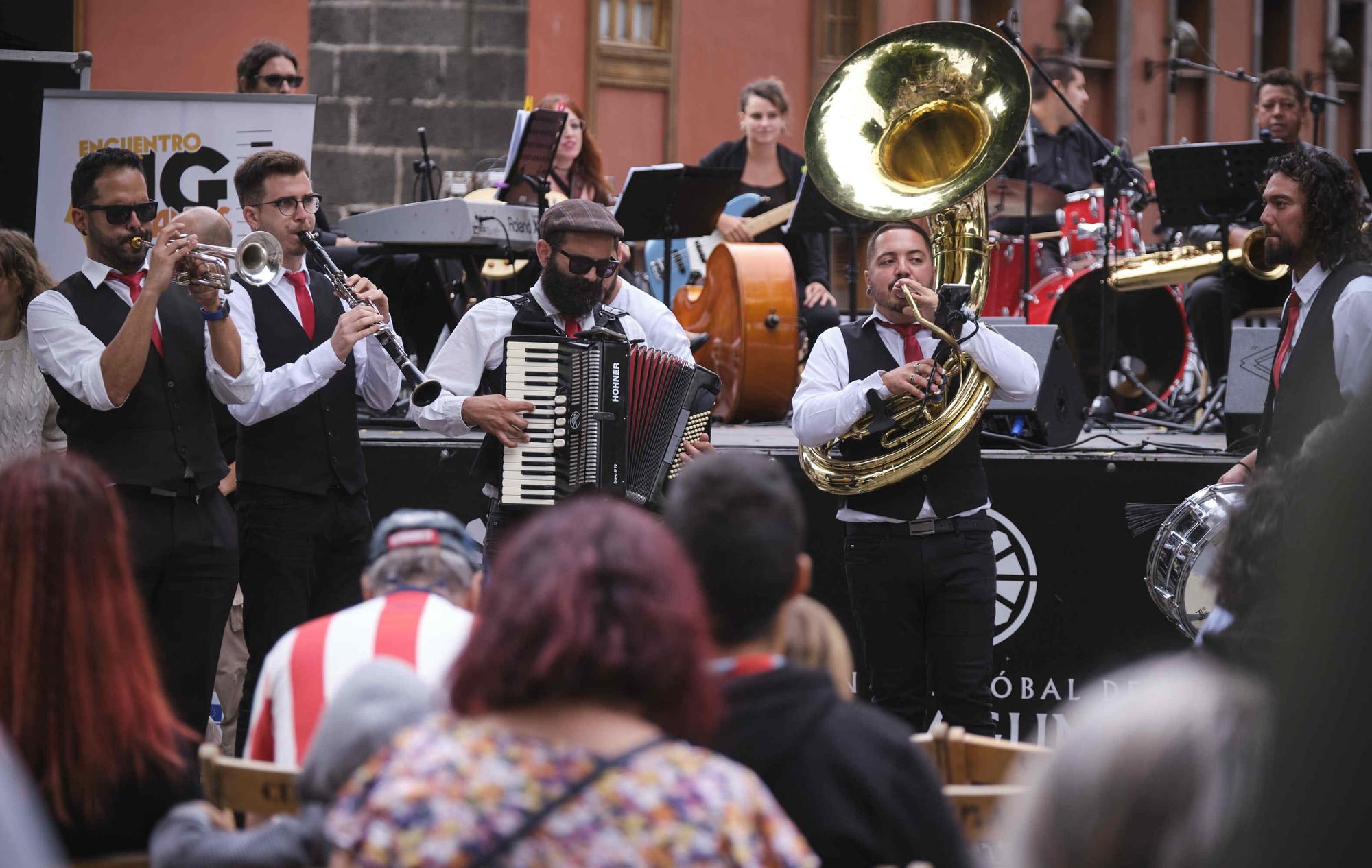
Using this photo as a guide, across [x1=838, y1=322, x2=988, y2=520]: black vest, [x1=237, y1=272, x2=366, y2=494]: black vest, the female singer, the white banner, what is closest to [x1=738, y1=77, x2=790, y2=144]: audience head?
the female singer

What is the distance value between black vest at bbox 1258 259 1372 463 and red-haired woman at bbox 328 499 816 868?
311 centimetres

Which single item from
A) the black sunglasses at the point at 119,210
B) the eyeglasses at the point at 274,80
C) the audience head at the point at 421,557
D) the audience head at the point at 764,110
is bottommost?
the audience head at the point at 421,557

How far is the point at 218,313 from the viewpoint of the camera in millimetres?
4754

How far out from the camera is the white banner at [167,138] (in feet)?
20.6

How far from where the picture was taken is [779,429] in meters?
7.57

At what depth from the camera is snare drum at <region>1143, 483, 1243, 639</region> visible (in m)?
5.10

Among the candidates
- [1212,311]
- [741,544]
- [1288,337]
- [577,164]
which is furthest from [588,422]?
[1212,311]

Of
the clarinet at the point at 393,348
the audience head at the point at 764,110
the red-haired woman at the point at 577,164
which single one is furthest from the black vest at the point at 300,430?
the audience head at the point at 764,110

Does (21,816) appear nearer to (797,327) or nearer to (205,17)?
(797,327)

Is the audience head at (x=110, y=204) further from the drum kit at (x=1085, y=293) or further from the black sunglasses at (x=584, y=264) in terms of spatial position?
the drum kit at (x=1085, y=293)

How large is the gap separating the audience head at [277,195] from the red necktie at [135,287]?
50 cm

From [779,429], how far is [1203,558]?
2.80m

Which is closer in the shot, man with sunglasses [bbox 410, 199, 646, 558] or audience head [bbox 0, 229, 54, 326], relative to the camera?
man with sunglasses [bbox 410, 199, 646, 558]

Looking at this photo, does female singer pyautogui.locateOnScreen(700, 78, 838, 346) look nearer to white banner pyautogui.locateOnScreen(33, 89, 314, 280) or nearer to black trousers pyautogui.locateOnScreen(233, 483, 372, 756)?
white banner pyautogui.locateOnScreen(33, 89, 314, 280)
